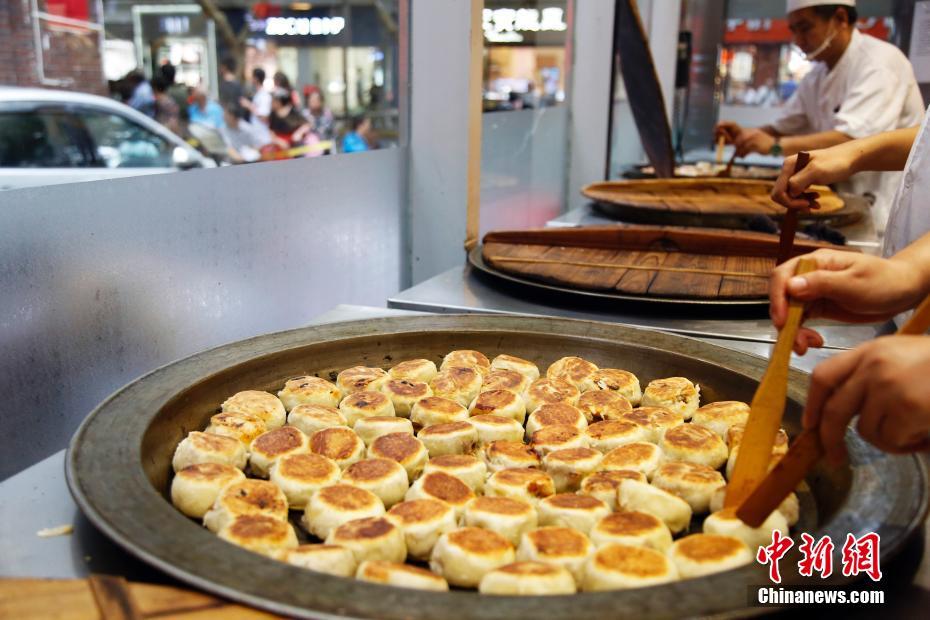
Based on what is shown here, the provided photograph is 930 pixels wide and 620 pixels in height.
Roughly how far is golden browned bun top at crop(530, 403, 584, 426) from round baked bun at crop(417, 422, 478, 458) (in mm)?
154

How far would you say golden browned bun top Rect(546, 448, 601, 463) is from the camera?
4.55 feet

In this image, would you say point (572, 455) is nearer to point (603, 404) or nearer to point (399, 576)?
point (603, 404)

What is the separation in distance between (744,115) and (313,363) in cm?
863

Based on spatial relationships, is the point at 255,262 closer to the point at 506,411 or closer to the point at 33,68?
the point at 506,411

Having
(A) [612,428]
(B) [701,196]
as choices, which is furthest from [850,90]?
(A) [612,428]

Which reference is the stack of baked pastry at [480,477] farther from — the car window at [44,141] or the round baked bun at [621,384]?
the car window at [44,141]

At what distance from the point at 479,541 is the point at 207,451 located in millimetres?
534

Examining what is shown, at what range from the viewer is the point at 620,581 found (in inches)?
39.4

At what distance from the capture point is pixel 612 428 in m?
1.52

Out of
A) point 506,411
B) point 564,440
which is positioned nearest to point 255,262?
point 506,411

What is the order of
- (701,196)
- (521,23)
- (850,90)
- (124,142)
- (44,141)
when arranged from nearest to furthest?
(44,141)
(701,196)
(124,142)
(850,90)
(521,23)

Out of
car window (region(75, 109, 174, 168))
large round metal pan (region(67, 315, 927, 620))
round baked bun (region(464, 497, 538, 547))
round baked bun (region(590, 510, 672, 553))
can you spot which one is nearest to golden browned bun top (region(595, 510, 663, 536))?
round baked bun (region(590, 510, 672, 553))

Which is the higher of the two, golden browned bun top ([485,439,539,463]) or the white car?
the white car

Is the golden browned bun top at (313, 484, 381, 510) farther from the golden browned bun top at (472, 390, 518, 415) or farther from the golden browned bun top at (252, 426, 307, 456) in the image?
the golden browned bun top at (472, 390, 518, 415)
